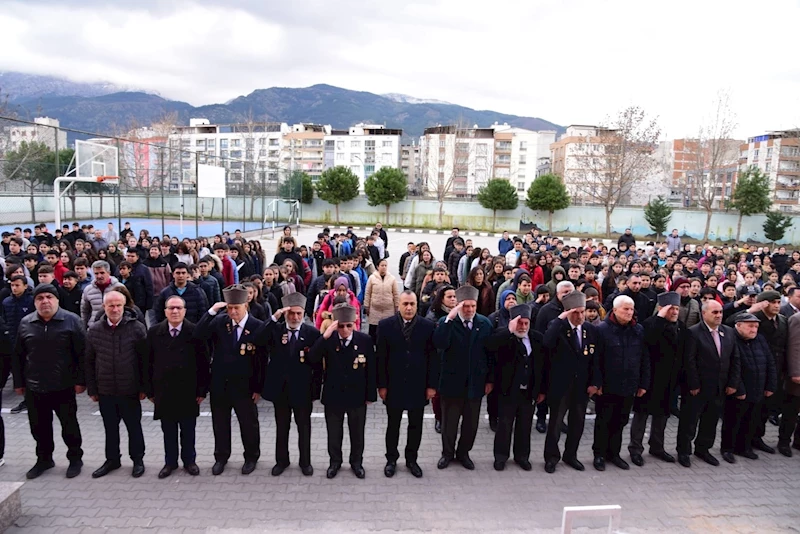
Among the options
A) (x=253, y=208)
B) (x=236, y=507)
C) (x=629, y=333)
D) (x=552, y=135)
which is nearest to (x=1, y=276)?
(x=236, y=507)

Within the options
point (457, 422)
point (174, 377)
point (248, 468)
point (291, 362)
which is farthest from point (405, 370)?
point (174, 377)

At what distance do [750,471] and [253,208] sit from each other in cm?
2879

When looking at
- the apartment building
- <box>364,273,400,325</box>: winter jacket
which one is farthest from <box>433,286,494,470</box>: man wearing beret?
the apartment building

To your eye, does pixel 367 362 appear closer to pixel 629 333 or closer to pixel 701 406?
pixel 629 333

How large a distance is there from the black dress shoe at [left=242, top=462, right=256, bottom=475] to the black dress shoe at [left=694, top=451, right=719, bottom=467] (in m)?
4.40

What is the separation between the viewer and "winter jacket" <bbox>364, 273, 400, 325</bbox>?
773 cm

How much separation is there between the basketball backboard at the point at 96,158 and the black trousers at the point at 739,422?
1833 centimetres

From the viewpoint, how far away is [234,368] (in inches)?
181

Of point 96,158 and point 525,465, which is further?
point 96,158

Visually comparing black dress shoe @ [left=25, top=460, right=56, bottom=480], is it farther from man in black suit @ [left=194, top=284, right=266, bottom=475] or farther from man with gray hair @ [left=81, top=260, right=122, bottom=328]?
man with gray hair @ [left=81, top=260, right=122, bottom=328]

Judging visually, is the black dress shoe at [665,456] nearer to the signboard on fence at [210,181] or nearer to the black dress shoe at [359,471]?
the black dress shoe at [359,471]

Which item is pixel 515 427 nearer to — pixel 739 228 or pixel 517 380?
pixel 517 380

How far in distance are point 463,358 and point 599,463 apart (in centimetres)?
172

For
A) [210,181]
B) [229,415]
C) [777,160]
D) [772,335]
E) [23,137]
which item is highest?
[777,160]
